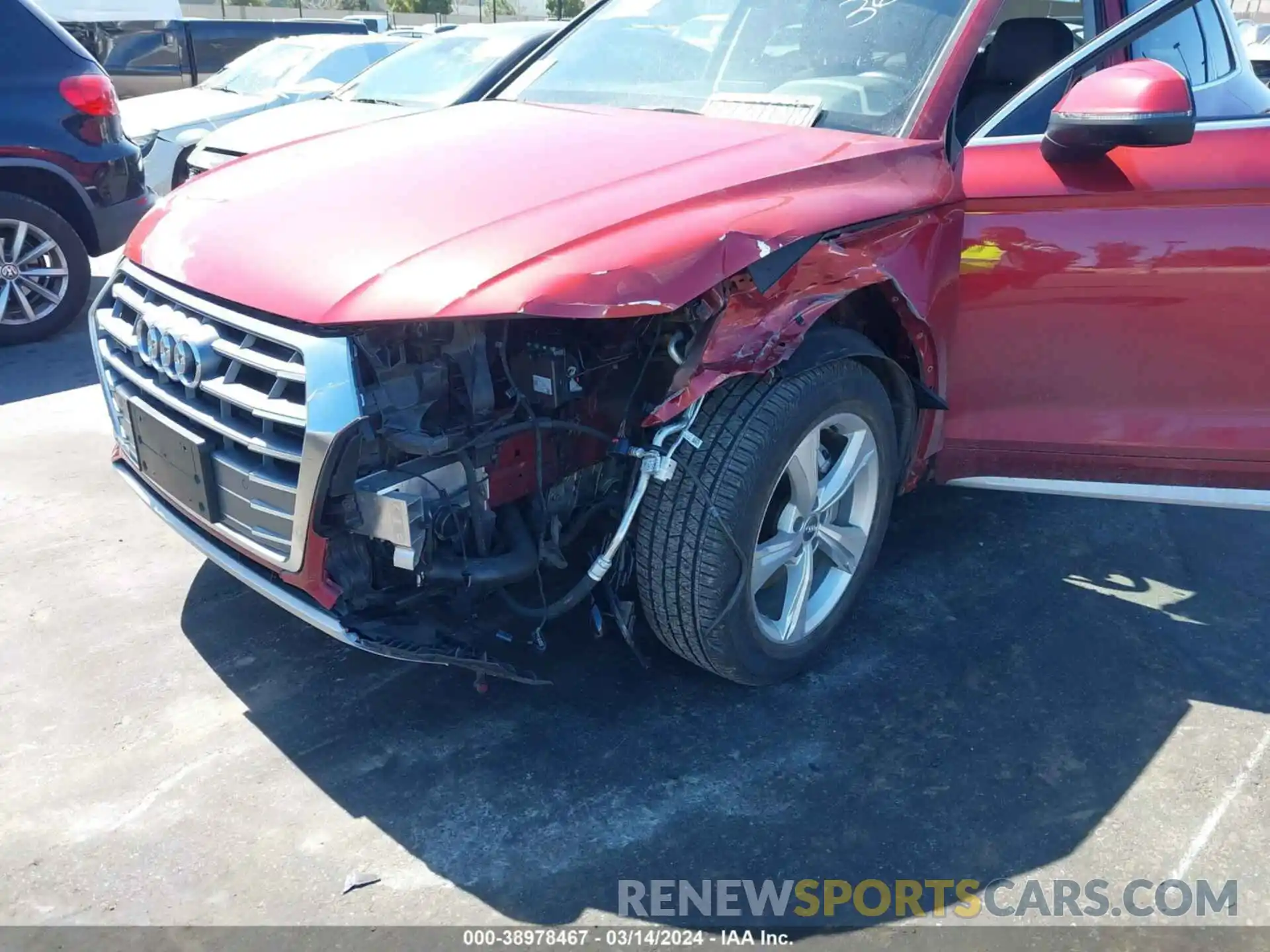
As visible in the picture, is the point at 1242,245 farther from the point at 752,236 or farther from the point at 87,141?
the point at 87,141

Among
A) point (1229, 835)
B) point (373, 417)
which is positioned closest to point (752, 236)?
point (373, 417)

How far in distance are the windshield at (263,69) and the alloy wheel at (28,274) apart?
4.38 m

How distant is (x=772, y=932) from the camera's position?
2.16 m

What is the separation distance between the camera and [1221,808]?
2533 mm

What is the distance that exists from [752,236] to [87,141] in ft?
16.3

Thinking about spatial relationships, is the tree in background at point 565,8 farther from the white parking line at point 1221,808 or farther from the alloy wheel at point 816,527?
the white parking line at point 1221,808

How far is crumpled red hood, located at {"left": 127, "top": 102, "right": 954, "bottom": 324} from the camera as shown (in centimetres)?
213

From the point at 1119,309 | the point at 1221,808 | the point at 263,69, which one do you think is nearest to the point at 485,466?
the point at 1119,309

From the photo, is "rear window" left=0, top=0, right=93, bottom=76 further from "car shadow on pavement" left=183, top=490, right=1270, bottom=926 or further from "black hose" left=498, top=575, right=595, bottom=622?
"black hose" left=498, top=575, right=595, bottom=622

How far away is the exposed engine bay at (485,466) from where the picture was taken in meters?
2.21

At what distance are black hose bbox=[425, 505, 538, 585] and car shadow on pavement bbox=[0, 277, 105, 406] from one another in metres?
3.62

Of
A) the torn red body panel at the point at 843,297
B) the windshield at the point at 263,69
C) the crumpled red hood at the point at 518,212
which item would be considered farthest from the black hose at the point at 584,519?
the windshield at the point at 263,69

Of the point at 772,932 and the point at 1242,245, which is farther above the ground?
the point at 1242,245

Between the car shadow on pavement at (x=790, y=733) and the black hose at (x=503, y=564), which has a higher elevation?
the black hose at (x=503, y=564)
